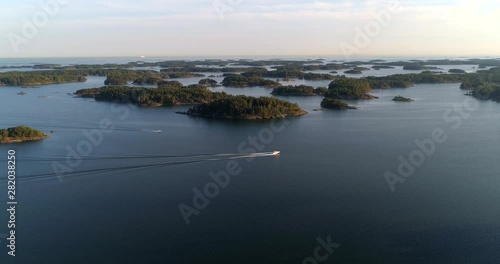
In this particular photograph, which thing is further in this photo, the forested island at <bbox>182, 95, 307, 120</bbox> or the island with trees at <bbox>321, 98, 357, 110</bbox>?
the island with trees at <bbox>321, 98, 357, 110</bbox>

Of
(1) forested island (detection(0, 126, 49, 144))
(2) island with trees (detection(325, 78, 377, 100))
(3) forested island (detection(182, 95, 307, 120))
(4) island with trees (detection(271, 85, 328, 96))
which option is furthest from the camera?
(4) island with trees (detection(271, 85, 328, 96))

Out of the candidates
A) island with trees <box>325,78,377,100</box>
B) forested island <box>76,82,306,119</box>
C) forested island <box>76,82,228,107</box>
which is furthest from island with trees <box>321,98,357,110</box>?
forested island <box>76,82,228,107</box>

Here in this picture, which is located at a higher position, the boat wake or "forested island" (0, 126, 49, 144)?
"forested island" (0, 126, 49, 144)

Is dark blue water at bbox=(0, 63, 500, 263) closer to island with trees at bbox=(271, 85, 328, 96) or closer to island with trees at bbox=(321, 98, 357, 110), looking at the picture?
island with trees at bbox=(321, 98, 357, 110)

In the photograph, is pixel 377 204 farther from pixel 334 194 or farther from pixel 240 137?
pixel 240 137

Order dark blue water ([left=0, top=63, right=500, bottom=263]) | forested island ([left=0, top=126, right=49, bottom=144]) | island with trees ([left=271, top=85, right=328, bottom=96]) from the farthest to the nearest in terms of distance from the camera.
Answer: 1. island with trees ([left=271, top=85, right=328, bottom=96])
2. forested island ([left=0, top=126, right=49, bottom=144])
3. dark blue water ([left=0, top=63, right=500, bottom=263])

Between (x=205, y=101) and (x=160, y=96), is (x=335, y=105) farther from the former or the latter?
(x=160, y=96)

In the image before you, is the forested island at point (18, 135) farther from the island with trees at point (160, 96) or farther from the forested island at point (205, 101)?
the island with trees at point (160, 96)
